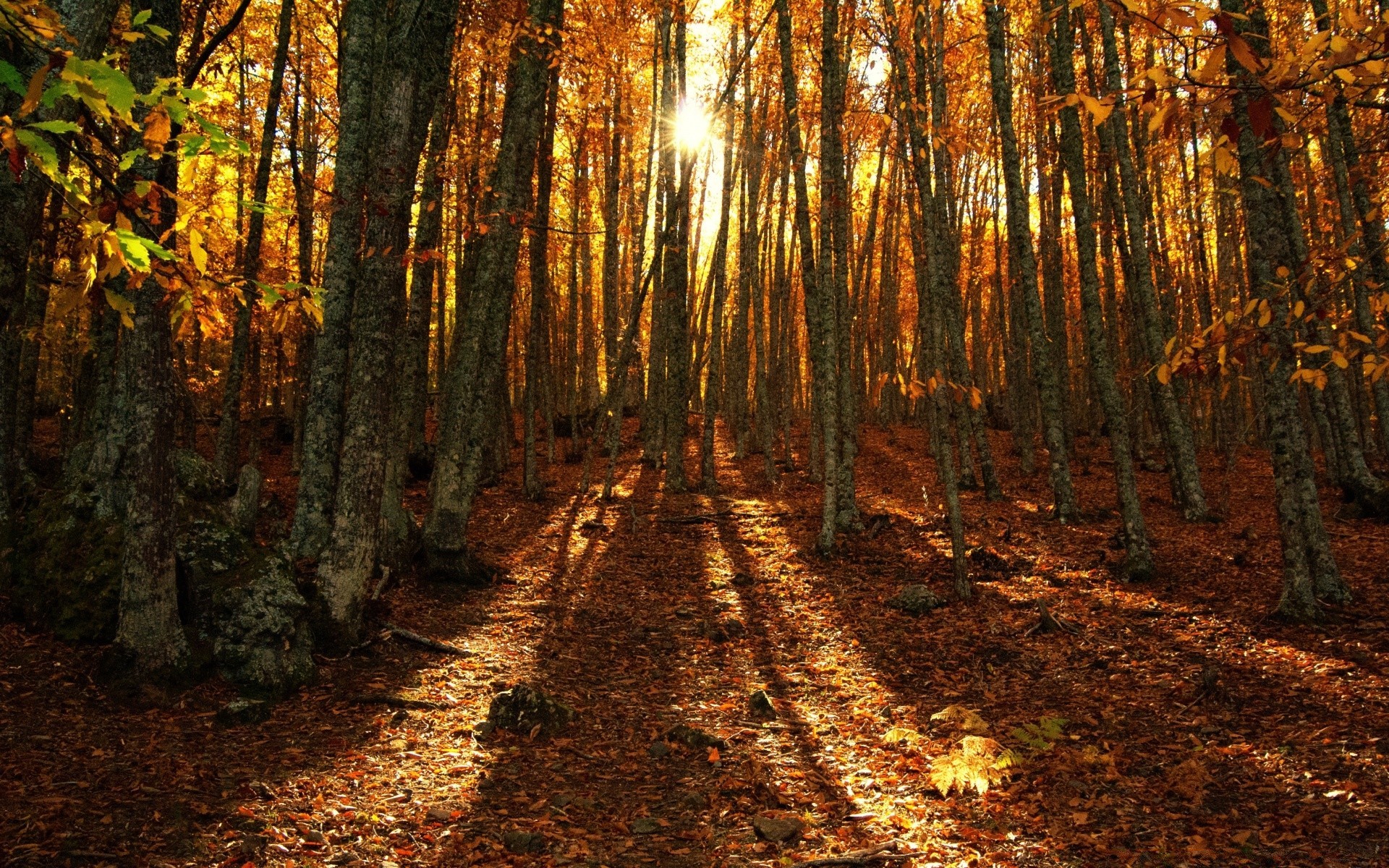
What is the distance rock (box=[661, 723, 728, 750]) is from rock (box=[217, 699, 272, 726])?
2.68 meters

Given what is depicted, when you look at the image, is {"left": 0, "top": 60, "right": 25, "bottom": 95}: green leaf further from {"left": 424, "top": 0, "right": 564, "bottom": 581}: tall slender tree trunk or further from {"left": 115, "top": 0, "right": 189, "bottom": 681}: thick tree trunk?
{"left": 424, "top": 0, "right": 564, "bottom": 581}: tall slender tree trunk

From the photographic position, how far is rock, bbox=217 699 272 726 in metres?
4.72

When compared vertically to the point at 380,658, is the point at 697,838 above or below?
below

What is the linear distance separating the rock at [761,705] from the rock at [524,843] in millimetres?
2141

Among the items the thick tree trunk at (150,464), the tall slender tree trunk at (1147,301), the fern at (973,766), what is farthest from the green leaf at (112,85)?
the tall slender tree trunk at (1147,301)

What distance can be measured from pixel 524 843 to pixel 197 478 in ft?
16.5

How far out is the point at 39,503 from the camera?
6.09m

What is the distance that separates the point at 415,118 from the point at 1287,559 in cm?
843

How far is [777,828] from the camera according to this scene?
4.01 metres

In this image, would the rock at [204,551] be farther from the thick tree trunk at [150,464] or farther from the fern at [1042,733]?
the fern at [1042,733]

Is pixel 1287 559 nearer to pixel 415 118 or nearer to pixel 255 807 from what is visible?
pixel 255 807

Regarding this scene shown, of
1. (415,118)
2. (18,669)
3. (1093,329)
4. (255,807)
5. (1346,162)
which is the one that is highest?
(1346,162)

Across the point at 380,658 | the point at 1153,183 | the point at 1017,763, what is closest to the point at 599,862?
the point at 1017,763

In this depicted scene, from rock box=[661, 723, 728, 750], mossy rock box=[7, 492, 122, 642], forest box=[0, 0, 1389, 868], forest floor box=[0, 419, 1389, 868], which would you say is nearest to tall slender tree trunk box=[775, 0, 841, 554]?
forest box=[0, 0, 1389, 868]
